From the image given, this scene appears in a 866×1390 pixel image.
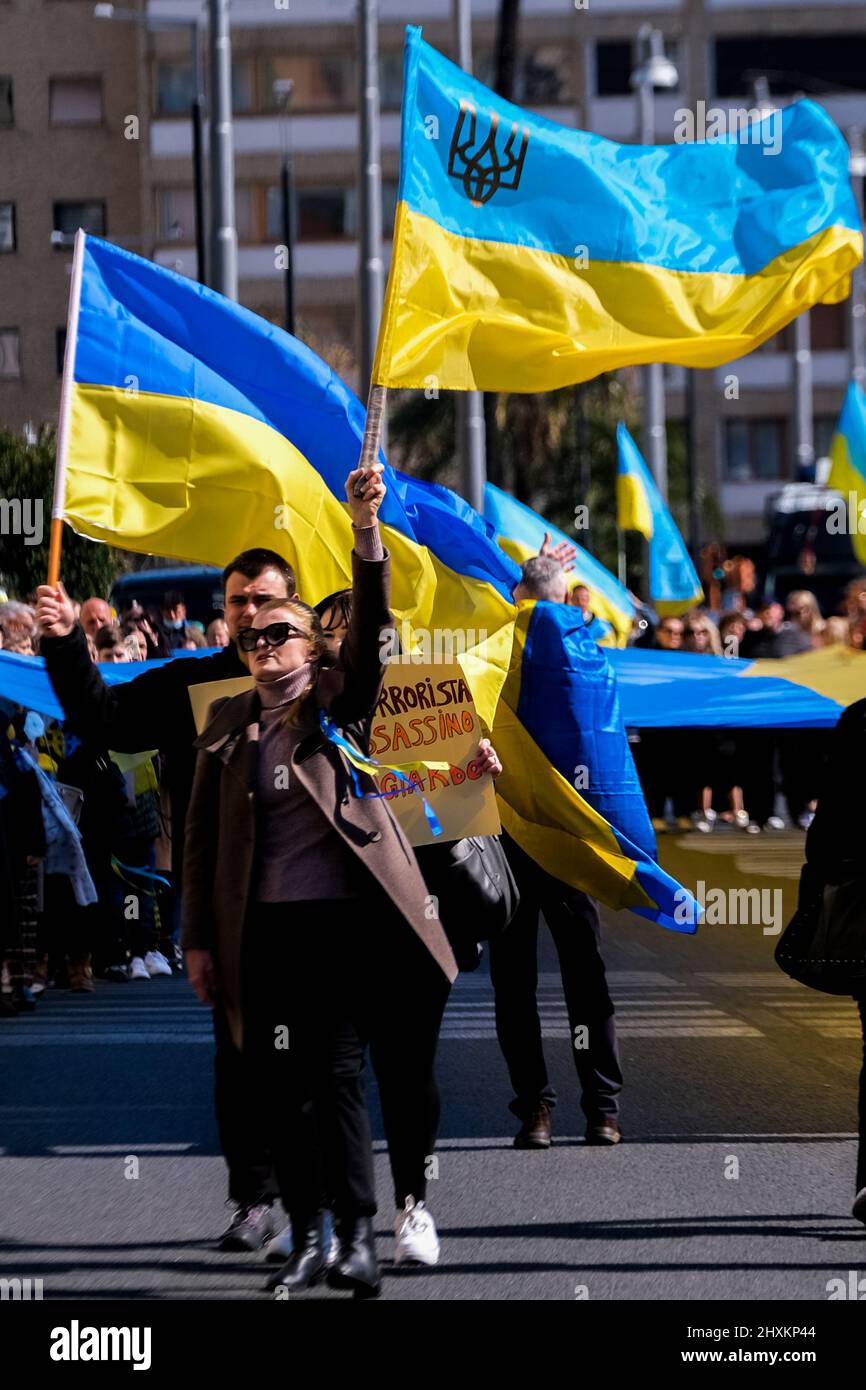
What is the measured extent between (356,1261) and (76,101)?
44.9 metres

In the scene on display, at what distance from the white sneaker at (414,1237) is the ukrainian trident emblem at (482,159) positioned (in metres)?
3.65

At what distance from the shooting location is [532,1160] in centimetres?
777

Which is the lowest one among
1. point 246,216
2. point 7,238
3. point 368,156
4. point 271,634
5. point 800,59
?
point 271,634

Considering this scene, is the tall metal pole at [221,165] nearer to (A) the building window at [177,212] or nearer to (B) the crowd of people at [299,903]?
(B) the crowd of people at [299,903]

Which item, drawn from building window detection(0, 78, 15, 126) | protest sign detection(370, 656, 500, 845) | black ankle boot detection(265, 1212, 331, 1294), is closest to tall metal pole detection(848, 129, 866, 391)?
building window detection(0, 78, 15, 126)

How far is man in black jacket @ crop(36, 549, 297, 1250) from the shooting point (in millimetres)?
6445

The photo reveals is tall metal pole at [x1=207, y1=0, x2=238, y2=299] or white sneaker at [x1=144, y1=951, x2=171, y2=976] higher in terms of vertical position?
tall metal pole at [x1=207, y1=0, x2=238, y2=299]

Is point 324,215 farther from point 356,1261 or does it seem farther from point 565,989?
point 356,1261

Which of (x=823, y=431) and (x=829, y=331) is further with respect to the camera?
(x=829, y=331)

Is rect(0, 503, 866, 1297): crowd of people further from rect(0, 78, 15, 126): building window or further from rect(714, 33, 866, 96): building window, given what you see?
rect(714, 33, 866, 96): building window

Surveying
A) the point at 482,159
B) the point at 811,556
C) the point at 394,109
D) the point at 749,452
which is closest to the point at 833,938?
the point at 482,159

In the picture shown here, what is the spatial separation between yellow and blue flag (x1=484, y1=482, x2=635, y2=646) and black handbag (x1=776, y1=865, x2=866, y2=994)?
7749 mm

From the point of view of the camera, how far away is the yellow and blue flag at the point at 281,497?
8.11 meters
